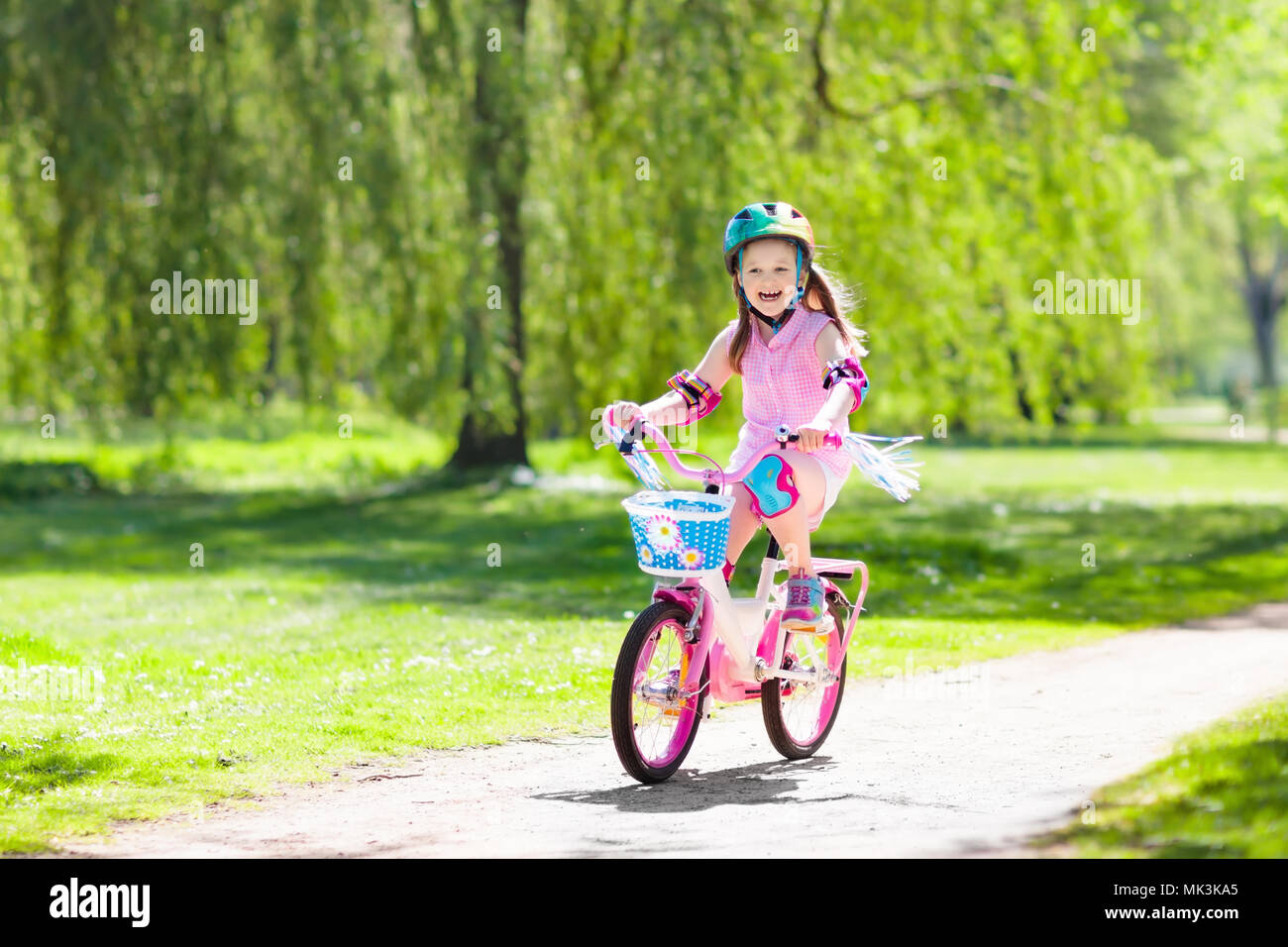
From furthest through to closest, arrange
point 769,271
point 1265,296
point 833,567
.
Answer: point 1265,296 → point 833,567 → point 769,271

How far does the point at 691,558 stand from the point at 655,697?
0.53 meters

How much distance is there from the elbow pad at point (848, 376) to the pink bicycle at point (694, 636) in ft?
0.70

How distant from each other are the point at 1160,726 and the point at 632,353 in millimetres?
8331

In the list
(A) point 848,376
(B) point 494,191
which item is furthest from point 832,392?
(B) point 494,191

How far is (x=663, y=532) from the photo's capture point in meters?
5.38

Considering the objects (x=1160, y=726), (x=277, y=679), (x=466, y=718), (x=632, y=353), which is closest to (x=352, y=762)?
(x=466, y=718)

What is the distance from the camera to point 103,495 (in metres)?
18.5

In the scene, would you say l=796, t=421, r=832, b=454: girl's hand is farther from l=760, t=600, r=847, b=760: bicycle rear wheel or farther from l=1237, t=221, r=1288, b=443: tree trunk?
l=1237, t=221, r=1288, b=443: tree trunk

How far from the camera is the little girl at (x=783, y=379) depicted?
5.76 meters

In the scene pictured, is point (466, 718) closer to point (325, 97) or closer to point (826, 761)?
point (826, 761)

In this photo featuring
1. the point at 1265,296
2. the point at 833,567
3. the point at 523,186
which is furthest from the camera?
the point at 1265,296

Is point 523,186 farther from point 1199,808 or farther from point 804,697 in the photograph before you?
point 1199,808

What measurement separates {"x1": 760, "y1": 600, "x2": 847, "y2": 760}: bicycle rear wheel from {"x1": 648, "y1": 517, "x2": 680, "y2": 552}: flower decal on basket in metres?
0.91

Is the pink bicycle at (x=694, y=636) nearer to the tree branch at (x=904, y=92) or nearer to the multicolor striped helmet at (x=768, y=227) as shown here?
the multicolor striped helmet at (x=768, y=227)
